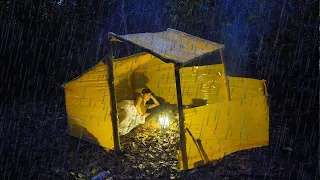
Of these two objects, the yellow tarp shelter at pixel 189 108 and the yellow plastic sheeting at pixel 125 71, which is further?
the yellow plastic sheeting at pixel 125 71

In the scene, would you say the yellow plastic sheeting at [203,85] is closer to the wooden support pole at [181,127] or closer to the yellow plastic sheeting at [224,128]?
the yellow plastic sheeting at [224,128]

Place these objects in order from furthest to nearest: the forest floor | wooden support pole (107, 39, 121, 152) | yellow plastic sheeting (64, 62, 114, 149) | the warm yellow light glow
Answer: the warm yellow light glow < yellow plastic sheeting (64, 62, 114, 149) < wooden support pole (107, 39, 121, 152) < the forest floor

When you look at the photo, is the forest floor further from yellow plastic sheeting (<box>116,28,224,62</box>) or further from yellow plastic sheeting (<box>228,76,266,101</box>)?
yellow plastic sheeting (<box>116,28,224,62</box>)

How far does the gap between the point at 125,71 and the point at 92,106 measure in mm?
1819

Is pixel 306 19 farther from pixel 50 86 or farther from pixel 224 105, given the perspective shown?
pixel 50 86

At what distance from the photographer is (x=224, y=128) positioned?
5.54 meters

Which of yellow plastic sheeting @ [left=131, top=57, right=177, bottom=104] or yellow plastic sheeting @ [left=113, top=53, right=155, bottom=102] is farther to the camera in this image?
yellow plastic sheeting @ [left=131, top=57, right=177, bottom=104]

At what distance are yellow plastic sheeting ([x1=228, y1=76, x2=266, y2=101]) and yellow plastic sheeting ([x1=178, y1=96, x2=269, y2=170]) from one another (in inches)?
32.6

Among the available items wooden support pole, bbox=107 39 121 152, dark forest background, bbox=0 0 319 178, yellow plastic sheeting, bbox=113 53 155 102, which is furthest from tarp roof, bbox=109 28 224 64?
dark forest background, bbox=0 0 319 178

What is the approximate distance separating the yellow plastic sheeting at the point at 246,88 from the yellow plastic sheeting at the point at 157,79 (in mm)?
2181

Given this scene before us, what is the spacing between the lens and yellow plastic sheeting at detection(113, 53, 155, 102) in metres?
6.91

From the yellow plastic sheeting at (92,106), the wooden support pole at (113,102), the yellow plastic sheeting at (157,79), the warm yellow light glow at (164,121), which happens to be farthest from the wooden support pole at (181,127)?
the yellow plastic sheeting at (157,79)

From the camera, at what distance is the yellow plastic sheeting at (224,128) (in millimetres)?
5195

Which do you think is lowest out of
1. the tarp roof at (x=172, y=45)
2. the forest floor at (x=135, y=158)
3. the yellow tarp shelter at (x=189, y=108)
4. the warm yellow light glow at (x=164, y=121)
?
the forest floor at (x=135, y=158)
